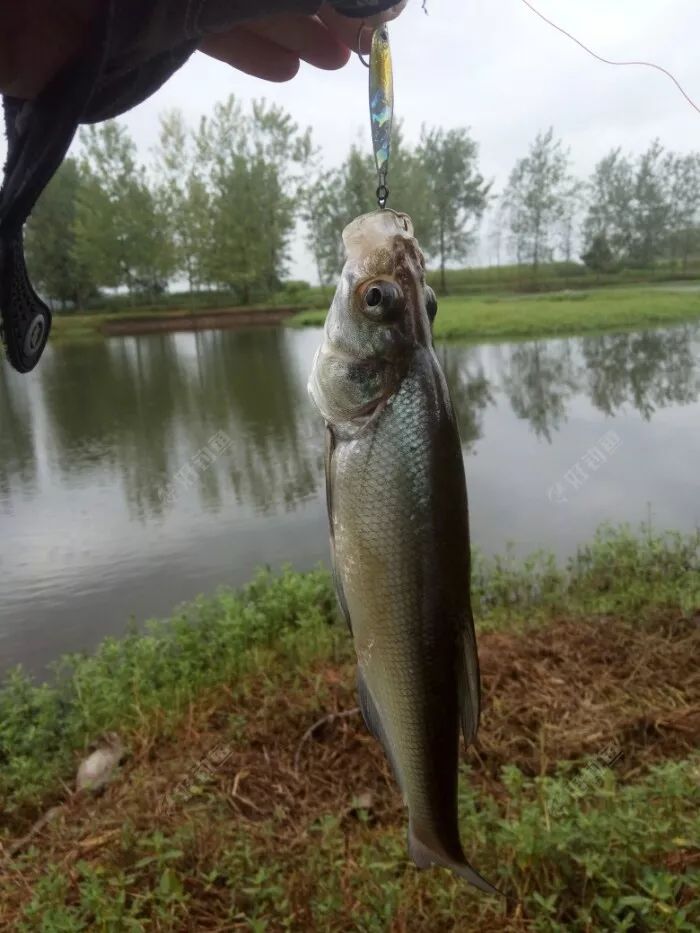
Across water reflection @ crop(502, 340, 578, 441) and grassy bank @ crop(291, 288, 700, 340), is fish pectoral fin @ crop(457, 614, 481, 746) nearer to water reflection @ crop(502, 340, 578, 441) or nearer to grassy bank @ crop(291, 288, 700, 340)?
water reflection @ crop(502, 340, 578, 441)

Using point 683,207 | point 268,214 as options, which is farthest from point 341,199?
point 683,207

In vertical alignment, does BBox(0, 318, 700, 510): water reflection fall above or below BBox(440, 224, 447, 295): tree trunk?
below

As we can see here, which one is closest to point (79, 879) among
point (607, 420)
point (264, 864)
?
point (264, 864)

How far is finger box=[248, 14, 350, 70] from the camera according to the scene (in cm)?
171

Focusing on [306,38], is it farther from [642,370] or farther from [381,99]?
[642,370]

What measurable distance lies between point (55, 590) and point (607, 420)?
343 inches

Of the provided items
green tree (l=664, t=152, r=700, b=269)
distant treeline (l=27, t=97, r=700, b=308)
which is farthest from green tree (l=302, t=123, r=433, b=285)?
green tree (l=664, t=152, r=700, b=269)

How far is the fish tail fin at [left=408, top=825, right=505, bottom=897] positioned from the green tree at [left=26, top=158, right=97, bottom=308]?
82.8 feet

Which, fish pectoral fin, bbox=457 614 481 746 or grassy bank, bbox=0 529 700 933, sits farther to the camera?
grassy bank, bbox=0 529 700 933

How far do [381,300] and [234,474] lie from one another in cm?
837

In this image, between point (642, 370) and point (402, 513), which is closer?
point (402, 513)

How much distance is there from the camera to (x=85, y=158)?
86.1 ft

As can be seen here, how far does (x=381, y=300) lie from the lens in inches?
50.6

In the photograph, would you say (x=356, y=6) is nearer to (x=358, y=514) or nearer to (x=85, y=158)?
(x=358, y=514)
